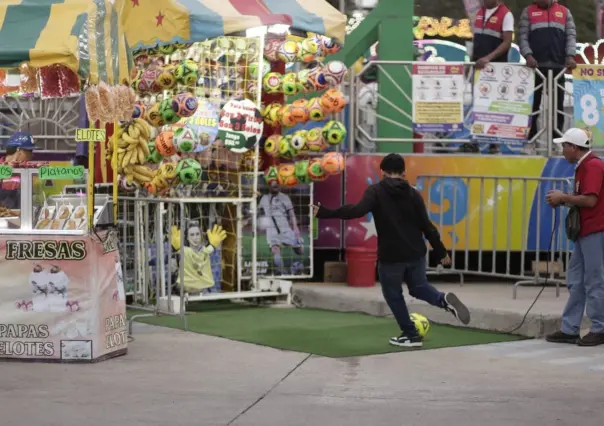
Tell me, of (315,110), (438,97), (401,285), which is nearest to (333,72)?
(315,110)

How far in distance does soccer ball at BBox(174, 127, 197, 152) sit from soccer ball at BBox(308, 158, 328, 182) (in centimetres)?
167

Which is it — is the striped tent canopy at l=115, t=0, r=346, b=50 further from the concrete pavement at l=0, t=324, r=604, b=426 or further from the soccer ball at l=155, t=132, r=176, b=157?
the concrete pavement at l=0, t=324, r=604, b=426

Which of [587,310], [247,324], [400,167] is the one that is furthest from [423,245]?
[247,324]

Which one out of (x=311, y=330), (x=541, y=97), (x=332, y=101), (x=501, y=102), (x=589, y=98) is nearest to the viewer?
(x=311, y=330)

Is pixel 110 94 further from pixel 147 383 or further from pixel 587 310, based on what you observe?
pixel 587 310

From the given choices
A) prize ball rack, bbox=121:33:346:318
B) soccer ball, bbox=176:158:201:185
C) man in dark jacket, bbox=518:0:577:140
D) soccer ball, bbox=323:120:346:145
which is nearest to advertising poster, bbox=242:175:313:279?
prize ball rack, bbox=121:33:346:318

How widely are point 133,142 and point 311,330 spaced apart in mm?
2687

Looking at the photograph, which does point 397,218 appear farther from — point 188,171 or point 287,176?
point 287,176

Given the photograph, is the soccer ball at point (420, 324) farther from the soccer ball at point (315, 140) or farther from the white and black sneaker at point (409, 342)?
the soccer ball at point (315, 140)

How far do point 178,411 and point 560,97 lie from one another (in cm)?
860

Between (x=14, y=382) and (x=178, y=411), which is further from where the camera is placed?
(x=14, y=382)

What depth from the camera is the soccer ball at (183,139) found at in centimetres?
1227

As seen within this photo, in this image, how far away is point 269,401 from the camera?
8.05m

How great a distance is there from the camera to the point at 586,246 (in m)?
10.6
